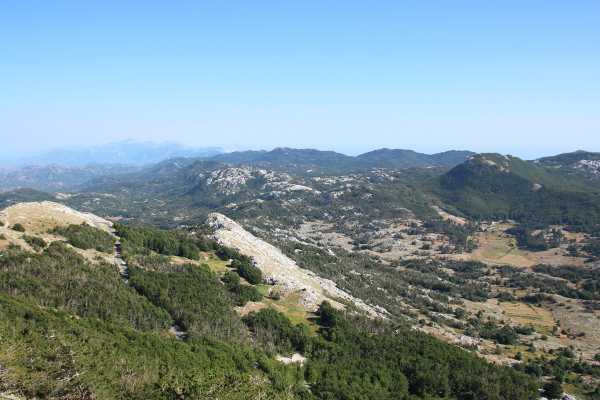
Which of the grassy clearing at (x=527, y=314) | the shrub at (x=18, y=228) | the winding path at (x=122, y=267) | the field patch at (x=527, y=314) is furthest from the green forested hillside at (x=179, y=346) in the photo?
the grassy clearing at (x=527, y=314)

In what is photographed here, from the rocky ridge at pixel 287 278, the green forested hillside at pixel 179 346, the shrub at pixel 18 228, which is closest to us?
the green forested hillside at pixel 179 346

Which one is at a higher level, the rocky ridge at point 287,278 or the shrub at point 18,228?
the shrub at point 18,228

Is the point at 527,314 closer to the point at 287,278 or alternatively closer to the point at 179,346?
the point at 287,278

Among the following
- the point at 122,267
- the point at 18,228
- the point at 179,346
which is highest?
the point at 18,228

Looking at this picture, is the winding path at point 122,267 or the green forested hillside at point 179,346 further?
the winding path at point 122,267

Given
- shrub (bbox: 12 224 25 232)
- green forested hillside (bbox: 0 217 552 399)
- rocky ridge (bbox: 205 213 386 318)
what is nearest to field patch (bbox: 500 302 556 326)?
rocky ridge (bbox: 205 213 386 318)

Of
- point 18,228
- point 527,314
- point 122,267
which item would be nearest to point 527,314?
point 527,314

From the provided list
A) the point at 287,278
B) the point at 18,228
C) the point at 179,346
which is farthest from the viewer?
the point at 287,278

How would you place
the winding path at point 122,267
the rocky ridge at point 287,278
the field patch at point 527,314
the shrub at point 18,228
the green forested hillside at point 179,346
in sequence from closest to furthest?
the green forested hillside at point 179,346
the winding path at point 122,267
the shrub at point 18,228
the rocky ridge at point 287,278
the field patch at point 527,314

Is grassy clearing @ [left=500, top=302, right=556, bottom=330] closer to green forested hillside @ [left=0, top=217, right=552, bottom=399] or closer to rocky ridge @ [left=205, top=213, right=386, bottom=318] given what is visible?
rocky ridge @ [left=205, top=213, right=386, bottom=318]

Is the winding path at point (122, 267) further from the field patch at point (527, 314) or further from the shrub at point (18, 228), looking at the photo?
the field patch at point (527, 314)
